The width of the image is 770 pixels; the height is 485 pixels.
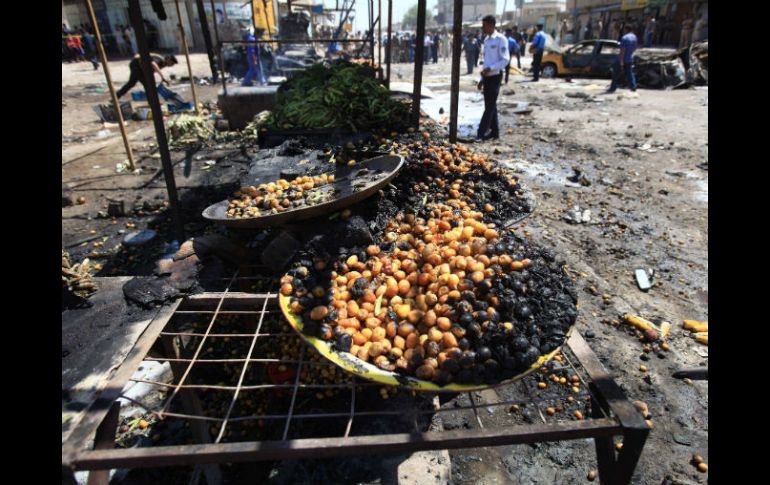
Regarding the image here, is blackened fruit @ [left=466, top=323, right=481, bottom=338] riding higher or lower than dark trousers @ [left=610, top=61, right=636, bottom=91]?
lower

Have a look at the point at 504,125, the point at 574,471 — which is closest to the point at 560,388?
the point at 574,471

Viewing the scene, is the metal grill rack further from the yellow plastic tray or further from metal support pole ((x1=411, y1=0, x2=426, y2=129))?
metal support pole ((x1=411, y1=0, x2=426, y2=129))

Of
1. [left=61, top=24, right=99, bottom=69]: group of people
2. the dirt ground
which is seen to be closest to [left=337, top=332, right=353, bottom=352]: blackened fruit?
the dirt ground

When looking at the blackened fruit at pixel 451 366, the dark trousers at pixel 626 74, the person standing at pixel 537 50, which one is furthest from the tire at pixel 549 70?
the blackened fruit at pixel 451 366

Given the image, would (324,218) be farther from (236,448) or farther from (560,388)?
(560,388)

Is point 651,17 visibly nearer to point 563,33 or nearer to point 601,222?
point 563,33

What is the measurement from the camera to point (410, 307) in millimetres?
2604

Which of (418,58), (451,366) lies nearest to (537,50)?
(418,58)

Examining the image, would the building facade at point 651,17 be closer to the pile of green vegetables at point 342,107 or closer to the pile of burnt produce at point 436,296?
the pile of green vegetables at point 342,107

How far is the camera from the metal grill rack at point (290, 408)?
1.87 m

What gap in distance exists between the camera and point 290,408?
2.07 meters

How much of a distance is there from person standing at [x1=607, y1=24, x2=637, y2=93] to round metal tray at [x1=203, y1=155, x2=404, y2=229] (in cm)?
1562

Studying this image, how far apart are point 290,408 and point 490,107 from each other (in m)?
9.22

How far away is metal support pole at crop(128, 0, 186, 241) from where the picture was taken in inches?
163
